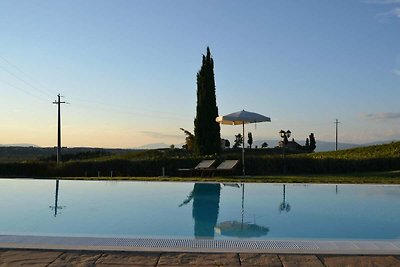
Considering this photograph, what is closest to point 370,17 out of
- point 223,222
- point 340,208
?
point 340,208

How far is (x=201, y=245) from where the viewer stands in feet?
16.6

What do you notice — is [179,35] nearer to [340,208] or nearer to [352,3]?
[352,3]

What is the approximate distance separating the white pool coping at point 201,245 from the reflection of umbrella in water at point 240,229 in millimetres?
1481

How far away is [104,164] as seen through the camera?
62.7ft

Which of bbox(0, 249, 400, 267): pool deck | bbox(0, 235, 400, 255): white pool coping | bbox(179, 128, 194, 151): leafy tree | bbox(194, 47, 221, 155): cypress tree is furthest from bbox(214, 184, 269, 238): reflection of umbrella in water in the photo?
bbox(179, 128, 194, 151): leafy tree

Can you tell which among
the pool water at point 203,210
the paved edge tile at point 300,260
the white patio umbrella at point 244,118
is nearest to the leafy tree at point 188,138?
the white patio umbrella at point 244,118

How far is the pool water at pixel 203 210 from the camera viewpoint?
23.9ft

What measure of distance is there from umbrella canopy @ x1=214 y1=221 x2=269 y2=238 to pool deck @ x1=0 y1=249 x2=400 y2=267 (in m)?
1.97

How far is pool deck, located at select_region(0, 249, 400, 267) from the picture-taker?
4.37 meters

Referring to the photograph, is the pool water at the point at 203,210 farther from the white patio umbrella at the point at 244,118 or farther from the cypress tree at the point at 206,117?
the cypress tree at the point at 206,117

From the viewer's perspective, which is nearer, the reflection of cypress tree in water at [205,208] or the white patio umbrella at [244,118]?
the reflection of cypress tree in water at [205,208]

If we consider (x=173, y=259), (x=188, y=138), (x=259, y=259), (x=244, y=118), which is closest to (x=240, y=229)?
(x=259, y=259)

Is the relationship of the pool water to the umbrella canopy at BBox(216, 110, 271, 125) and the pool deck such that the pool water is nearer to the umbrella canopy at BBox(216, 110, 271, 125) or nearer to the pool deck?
the pool deck

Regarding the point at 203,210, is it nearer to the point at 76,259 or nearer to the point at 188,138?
the point at 76,259
